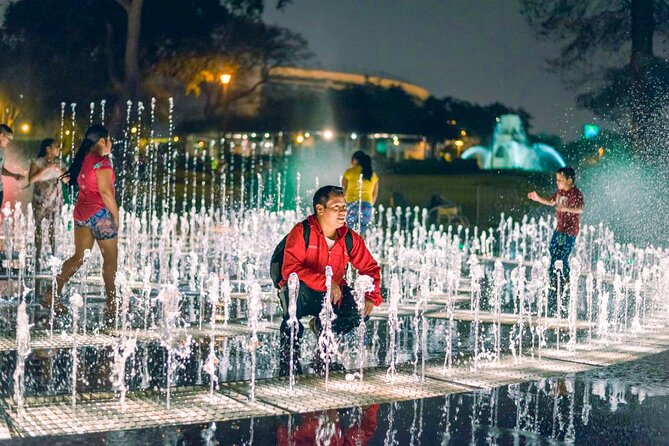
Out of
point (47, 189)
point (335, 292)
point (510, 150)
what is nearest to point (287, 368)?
point (335, 292)

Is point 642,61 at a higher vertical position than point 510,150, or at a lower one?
lower

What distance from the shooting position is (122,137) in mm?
28859

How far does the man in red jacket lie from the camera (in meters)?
6.52

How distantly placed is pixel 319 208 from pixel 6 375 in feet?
7.25

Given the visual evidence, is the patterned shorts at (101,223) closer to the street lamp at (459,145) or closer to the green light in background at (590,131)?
the green light in background at (590,131)

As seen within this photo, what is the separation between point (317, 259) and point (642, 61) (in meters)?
20.7

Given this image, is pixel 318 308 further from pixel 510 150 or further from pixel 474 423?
pixel 510 150

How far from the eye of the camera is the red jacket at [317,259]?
A: 6.52 metres

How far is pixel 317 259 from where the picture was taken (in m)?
6.58

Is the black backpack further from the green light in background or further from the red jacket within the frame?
the green light in background

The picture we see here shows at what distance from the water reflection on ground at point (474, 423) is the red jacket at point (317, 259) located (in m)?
A: 1.24

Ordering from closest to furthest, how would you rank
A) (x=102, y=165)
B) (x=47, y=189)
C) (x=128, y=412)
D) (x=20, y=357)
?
(x=128, y=412), (x=20, y=357), (x=102, y=165), (x=47, y=189)

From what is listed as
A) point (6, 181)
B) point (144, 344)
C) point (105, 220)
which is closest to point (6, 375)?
point (144, 344)

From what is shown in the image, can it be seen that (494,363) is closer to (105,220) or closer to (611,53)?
(105,220)
